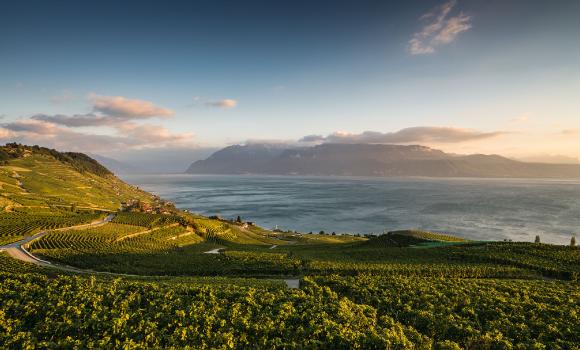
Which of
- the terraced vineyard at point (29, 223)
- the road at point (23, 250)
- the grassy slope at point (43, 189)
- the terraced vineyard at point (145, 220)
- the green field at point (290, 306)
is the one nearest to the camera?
the green field at point (290, 306)

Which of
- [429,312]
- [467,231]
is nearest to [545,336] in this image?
[429,312]

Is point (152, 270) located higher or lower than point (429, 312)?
lower

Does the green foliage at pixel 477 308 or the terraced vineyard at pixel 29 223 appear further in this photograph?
the terraced vineyard at pixel 29 223

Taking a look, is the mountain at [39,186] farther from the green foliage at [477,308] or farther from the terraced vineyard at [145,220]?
the green foliage at [477,308]

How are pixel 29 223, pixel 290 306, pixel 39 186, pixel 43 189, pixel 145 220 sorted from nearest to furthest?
pixel 290 306
pixel 29 223
pixel 145 220
pixel 43 189
pixel 39 186

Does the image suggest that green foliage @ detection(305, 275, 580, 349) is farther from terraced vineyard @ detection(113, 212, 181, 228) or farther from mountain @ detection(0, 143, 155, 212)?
mountain @ detection(0, 143, 155, 212)

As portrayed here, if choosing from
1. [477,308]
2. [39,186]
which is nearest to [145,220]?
[39,186]

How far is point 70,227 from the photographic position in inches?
2660

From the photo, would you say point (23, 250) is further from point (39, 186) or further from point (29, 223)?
point (39, 186)

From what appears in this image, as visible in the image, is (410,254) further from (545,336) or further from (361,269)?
Result: (545,336)

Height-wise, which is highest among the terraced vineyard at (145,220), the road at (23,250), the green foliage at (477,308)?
the green foliage at (477,308)

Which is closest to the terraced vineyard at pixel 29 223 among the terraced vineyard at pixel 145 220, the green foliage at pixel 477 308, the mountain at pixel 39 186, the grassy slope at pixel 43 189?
the terraced vineyard at pixel 145 220

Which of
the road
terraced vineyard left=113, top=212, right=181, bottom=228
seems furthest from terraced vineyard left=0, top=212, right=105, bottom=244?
terraced vineyard left=113, top=212, right=181, bottom=228

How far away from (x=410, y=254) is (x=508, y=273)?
14.4 m
